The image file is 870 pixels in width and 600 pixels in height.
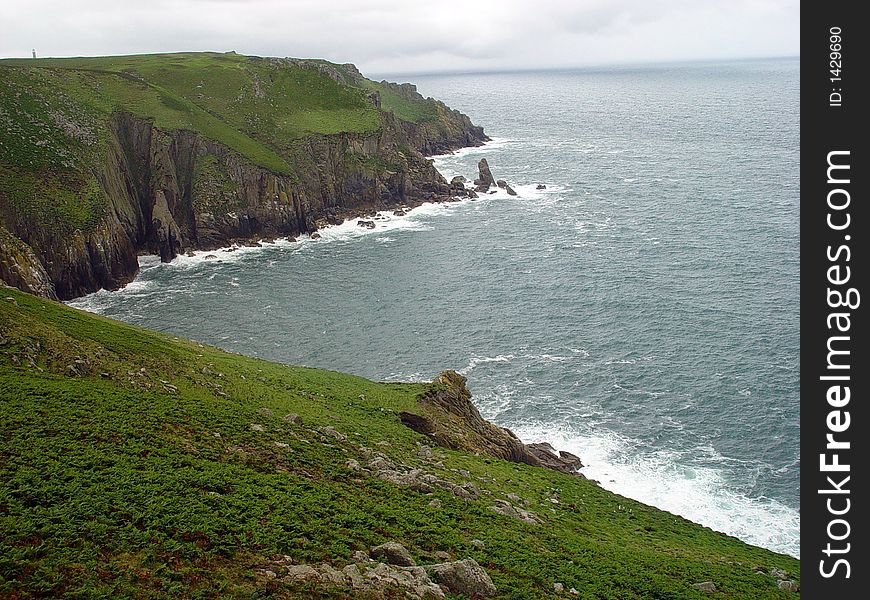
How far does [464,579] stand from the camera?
73.6ft

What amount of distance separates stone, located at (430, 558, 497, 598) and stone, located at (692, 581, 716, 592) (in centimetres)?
1002

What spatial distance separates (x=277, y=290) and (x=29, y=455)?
6714 cm

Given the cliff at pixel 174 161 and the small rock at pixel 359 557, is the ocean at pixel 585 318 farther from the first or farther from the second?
the small rock at pixel 359 557

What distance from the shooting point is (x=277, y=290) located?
90375 mm

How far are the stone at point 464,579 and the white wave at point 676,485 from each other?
2818cm

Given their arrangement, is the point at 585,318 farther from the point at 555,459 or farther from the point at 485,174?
the point at 485,174

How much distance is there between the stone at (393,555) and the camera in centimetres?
2300

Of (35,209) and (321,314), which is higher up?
(35,209)

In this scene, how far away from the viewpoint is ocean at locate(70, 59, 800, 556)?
53.1 m

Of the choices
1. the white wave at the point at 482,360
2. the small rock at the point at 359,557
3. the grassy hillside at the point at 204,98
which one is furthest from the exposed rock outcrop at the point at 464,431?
the grassy hillside at the point at 204,98

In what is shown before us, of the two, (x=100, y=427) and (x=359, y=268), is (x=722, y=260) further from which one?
(x=100, y=427)
